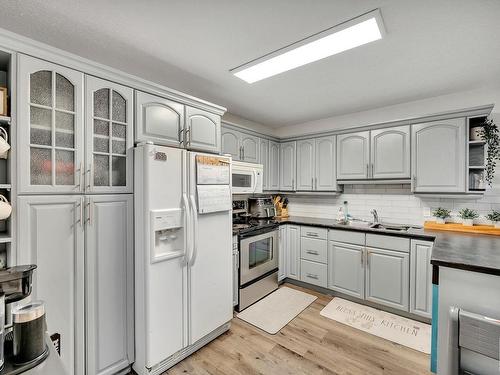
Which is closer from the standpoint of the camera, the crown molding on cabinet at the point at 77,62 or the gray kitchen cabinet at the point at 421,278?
the crown molding on cabinet at the point at 77,62

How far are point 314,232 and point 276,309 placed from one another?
1.09 m

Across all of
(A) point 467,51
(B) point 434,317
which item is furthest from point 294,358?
(A) point 467,51

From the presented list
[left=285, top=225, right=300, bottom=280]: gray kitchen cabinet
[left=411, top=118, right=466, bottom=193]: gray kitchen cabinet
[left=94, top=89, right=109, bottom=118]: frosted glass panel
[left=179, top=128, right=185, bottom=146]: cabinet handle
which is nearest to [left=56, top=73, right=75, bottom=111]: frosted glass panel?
[left=94, top=89, right=109, bottom=118]: frosted glass panel

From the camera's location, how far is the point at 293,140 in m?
3.93

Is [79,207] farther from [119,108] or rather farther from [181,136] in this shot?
[181,136]

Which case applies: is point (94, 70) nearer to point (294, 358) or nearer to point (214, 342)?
point (214, 342)

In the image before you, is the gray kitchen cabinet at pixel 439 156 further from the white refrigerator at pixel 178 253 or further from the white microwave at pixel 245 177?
the white refrigerator at pixel 178 253

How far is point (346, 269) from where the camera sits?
302cm

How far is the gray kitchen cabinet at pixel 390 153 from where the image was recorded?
2947 mm

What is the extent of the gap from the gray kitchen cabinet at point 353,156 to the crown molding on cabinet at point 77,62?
2173mm

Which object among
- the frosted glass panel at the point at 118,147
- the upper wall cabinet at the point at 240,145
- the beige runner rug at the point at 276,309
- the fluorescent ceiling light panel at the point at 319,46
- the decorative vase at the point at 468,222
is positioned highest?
the fluorescent ceiling light panel at the point at 319,46

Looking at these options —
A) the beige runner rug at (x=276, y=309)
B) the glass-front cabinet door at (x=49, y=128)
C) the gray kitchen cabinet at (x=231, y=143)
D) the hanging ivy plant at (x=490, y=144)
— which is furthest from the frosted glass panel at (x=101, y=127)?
the hanging ivy plant at (x=490, y=144)

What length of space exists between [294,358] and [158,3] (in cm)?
277

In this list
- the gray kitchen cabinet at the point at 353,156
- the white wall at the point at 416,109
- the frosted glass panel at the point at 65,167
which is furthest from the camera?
the gray kitchen cabinet at the point at 353,156
